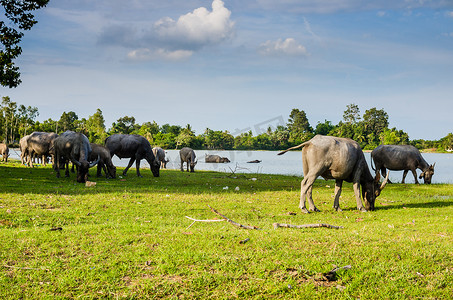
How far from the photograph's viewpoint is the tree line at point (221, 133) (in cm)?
9469

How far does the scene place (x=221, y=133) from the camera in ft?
357

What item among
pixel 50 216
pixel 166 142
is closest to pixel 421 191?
pixel 50 216

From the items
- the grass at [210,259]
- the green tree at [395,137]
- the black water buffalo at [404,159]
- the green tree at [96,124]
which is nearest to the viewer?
the grass at [210,259]

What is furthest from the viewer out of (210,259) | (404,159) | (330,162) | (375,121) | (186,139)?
(375,121)

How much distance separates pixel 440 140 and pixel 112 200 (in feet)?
443

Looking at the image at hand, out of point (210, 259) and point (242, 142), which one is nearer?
point (210, 259)

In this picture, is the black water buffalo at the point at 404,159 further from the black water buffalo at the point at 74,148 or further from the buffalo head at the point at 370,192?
the black water buffalo at the point at 74,148

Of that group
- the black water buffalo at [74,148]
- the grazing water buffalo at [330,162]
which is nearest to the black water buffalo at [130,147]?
the black water buffalo at [74,148]

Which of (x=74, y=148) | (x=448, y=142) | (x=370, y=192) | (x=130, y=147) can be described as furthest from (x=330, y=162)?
(x=448, y=142)

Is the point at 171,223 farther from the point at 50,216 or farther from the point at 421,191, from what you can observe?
the point at 421,191

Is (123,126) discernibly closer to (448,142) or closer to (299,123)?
(299,123)

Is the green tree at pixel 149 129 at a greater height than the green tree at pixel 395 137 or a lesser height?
greater

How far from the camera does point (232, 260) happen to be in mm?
5359

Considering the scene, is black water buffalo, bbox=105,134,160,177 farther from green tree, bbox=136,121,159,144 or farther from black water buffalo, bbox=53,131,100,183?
Answer: green tree, bbox=136,121,159,144
